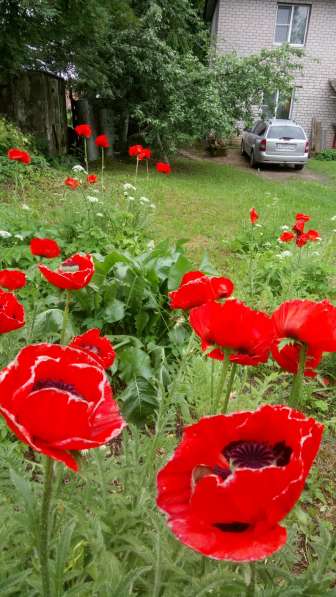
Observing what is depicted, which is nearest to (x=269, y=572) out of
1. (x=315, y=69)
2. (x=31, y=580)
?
(x=31, y=580)

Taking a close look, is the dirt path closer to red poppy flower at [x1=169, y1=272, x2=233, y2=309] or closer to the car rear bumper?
the car rear bumper

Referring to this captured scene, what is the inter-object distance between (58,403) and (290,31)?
19.0m

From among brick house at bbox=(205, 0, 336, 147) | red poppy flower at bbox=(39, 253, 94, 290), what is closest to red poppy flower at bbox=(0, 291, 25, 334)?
red poppy flower at bbox=(39, 253, 94, 290)

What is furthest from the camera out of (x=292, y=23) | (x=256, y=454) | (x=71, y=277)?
(x=292, y=23)

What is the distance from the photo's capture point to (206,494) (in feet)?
1.77

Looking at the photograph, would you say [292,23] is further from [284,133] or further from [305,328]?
[305,328]

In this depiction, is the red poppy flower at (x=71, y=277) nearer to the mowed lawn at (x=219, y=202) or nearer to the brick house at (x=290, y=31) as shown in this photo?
the mowed lawn at (x=219, y=202)

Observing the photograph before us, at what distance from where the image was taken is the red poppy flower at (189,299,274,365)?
34.2 inches

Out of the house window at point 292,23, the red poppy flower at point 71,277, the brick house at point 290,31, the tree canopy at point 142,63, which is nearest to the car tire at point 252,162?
the tree canopy at point 142,63

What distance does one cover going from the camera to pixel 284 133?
13.0 m

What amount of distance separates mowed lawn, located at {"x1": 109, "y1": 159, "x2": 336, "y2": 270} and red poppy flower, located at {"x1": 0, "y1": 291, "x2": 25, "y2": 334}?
12.3 feet

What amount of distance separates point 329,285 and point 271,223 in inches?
103

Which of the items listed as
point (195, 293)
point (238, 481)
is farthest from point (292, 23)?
point (238, 481)

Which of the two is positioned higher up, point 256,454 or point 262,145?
point 256,454
